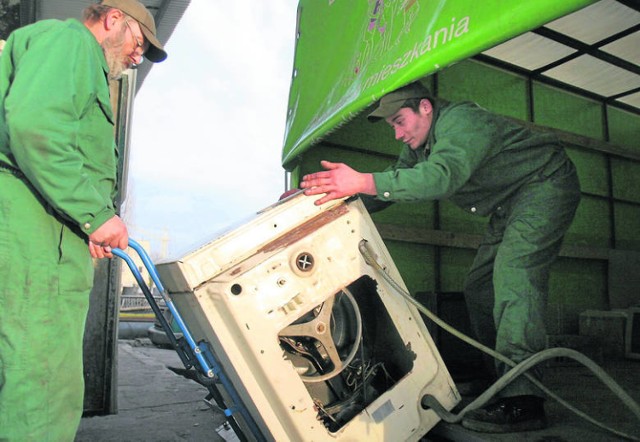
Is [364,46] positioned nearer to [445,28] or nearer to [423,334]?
[445,28]

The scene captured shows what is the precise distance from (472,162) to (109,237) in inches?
61.7

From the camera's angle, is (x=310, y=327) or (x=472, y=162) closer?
(x=310, y=327)

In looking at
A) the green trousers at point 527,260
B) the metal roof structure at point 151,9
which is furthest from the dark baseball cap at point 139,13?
the metal roof structure at point 151,9

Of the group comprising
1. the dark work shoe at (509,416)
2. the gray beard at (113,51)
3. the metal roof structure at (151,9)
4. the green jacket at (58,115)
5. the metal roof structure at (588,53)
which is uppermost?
the metal roof structure at (151,9)

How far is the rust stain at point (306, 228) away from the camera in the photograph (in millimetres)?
1829

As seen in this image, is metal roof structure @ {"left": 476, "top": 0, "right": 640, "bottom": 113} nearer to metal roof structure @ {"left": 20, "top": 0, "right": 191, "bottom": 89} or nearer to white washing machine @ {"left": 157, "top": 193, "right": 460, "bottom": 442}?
white washing machine @ {"left": 157, "top": 193, "right": 460, "bottom": 442}

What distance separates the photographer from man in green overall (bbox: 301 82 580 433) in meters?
2.06

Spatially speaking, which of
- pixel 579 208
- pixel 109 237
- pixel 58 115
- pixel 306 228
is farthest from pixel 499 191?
pixel 579 208

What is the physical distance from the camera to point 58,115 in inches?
61.9

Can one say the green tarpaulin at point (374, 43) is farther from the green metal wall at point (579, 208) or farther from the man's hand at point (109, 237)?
the man's hand at point (109, 237)

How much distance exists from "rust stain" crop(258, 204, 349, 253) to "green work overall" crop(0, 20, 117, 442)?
0.61 m

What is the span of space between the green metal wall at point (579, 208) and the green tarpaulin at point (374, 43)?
58 centimetres

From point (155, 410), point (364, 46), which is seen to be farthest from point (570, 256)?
point (155, 410)

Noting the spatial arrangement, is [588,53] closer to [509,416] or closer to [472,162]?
[472,162]
